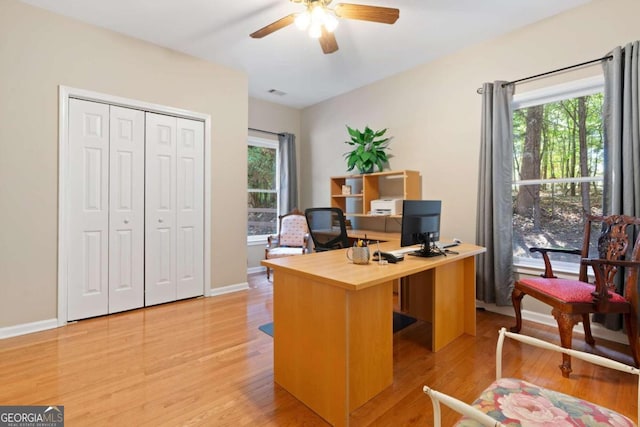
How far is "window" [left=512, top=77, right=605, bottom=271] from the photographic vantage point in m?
2.77

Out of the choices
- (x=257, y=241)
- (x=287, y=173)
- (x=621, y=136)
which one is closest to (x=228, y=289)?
(x=257, y=241)

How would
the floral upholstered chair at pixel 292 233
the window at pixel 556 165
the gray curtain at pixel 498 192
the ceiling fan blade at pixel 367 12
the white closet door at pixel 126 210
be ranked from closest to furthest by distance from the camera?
the ceiling fan blade at pixel 367 12 → the window at pixel 556 165 → the gray curtain at pixel 498 192 → the white closet door at pixel 126 210 → the floral upholstered chair at pixel 292 233

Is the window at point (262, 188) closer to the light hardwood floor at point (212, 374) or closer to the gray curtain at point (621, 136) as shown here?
the light hardwood floor at point (212, 374)

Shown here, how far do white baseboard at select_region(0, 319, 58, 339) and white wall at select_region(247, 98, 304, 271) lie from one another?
253 cm

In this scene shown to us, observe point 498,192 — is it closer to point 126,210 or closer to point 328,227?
point 328,227

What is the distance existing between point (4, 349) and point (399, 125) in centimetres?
444

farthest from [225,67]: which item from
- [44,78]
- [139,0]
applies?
[44,78]

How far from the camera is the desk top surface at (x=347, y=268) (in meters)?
1.54

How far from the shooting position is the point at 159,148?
11.1ft

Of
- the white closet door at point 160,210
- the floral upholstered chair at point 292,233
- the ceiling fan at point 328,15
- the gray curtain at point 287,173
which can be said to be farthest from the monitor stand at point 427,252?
the gray curtain at point 287,173

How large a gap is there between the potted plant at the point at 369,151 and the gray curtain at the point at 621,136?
2.16m

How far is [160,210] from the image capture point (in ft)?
11.2

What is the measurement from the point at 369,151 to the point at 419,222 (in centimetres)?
201

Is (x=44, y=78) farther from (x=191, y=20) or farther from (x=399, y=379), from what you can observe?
(x=399, y=379)
